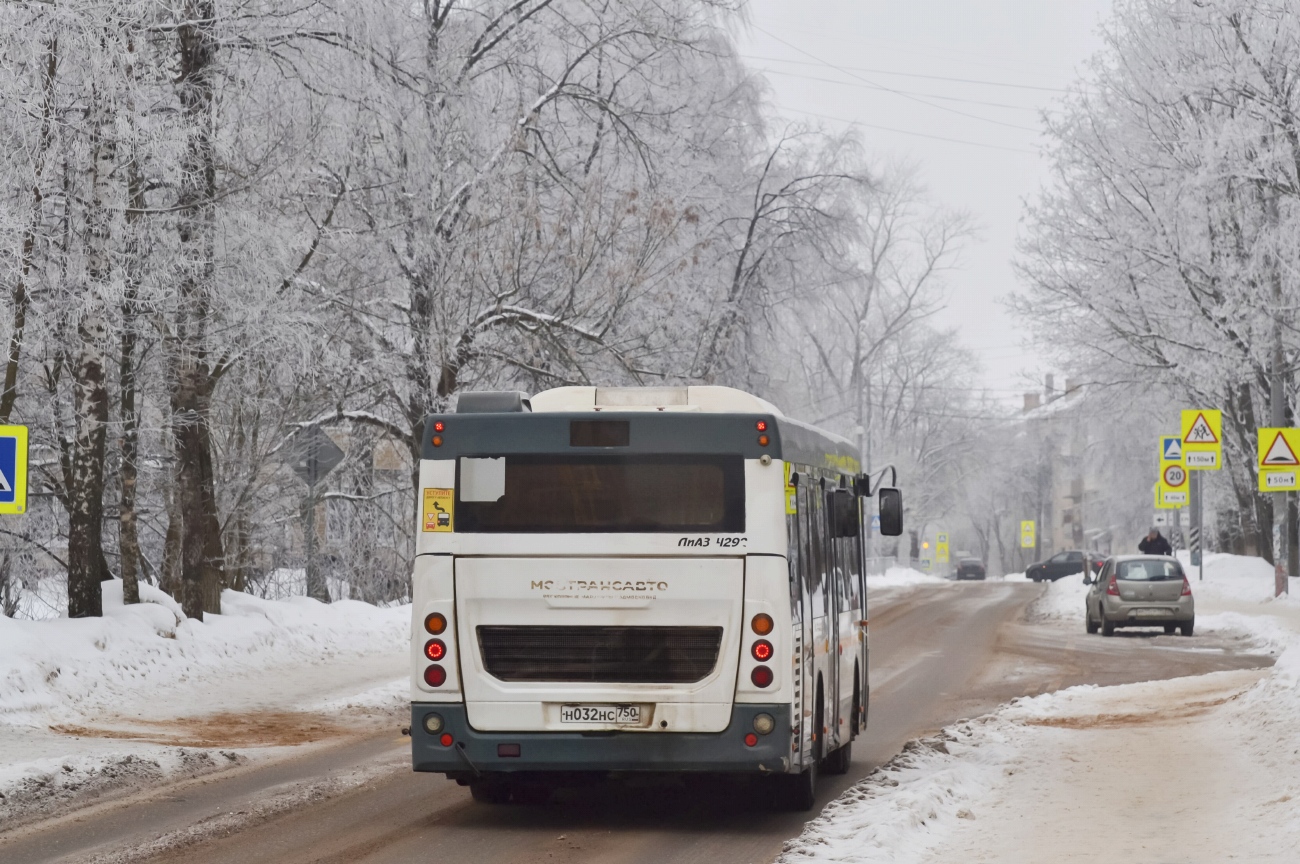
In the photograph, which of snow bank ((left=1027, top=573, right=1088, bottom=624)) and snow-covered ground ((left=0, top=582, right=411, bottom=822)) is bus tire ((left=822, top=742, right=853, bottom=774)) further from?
snow bank ((left=1027, top=573, right=1088, bottom=624))

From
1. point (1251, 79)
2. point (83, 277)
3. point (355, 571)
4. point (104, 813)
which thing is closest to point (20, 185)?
point (83, 277)

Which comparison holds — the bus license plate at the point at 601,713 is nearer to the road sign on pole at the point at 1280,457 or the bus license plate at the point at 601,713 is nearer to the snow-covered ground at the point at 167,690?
the snow-covered ground at the point at 167,690

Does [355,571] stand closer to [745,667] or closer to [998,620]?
[998,620]

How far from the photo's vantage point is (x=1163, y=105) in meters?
36.7

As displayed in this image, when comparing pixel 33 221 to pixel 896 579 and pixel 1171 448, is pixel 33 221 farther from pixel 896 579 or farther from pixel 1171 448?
pixel 896 579

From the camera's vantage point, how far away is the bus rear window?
35.1 ft

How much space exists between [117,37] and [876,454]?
67.3m

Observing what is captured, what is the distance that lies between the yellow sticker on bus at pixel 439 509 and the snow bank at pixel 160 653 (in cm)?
710

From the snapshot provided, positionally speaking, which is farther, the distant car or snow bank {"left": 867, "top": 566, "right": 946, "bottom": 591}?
the distant car

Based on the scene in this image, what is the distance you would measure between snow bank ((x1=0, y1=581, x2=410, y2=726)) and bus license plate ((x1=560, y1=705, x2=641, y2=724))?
7.57m

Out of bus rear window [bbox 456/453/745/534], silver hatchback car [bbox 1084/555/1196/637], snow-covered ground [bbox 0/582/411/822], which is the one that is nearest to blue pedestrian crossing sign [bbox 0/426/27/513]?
snow-covered ground [bbox 0/582/411/822]

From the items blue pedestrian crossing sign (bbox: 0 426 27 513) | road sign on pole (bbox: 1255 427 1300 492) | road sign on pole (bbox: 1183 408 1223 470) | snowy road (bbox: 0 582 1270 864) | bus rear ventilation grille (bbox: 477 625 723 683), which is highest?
road sign on pole (bbox: 1183 408 1223 470)

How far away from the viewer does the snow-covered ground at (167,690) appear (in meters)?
13.0

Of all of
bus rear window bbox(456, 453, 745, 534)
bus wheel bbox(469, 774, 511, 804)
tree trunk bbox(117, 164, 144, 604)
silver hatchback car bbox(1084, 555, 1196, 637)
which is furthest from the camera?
silver hatchback car bbox(1084, 555, 1196, 637)
